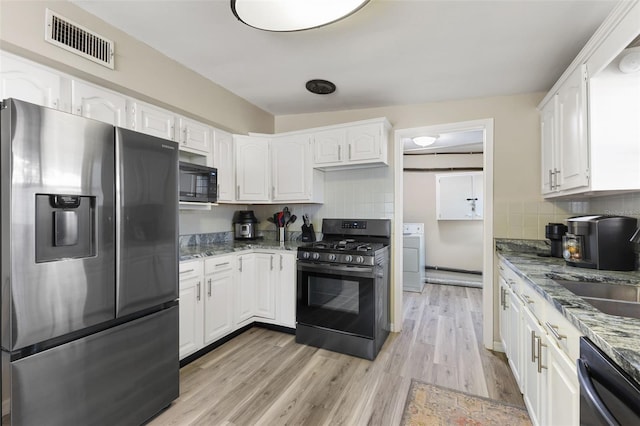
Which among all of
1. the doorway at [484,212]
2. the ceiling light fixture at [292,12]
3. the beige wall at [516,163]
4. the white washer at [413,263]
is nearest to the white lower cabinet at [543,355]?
the doorway at [484,212]

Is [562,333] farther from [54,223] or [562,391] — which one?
[54,223]

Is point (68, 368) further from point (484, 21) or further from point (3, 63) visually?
point (484, 21)

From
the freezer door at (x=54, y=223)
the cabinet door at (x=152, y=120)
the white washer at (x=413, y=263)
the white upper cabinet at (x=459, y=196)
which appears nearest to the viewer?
the freezer door at (x=54, y=223)

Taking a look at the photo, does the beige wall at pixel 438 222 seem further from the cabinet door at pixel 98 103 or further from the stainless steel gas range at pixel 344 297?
the cabinet door at pixel 98 103

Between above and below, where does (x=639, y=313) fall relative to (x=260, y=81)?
below

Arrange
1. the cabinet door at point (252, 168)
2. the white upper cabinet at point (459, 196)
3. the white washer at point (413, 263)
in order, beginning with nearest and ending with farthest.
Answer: the cabinet door at point (252, 168), the white washer at point (413, 263), the white upper cabinet at point (459, 196)

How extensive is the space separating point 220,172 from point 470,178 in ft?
14.0

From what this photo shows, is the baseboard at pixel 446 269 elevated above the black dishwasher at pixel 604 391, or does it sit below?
below

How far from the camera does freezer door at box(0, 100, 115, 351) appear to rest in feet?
4.01

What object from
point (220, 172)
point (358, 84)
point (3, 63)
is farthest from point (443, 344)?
point (3, 63)

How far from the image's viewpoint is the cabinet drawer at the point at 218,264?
2.56 meters

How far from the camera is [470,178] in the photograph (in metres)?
5.15

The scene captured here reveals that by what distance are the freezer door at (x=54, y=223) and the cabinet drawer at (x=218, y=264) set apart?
102 cm

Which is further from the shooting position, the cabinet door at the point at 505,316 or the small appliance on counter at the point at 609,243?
the cabinet door at the point at 505,316
